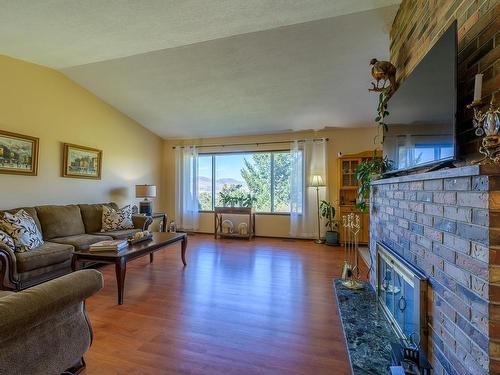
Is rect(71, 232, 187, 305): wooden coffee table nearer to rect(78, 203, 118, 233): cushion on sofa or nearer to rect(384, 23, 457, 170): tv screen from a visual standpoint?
rect(78, 203, 118, 233): cushion on sofa

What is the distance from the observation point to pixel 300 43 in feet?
9.84

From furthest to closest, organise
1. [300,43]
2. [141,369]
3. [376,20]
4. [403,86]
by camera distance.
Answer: [300,43], [376,20], [403,86], [141,369]

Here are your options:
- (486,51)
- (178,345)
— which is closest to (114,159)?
(178,345)

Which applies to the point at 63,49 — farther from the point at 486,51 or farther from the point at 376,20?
the point at 486,51

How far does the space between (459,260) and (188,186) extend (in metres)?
5.73

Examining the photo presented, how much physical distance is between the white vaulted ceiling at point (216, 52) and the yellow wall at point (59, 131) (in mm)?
232

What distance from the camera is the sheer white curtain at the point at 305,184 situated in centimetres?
544

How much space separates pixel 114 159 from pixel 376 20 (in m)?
4.67

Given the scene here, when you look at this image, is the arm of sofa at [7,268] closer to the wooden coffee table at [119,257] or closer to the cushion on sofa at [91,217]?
the wooden coffee table at [119,257]


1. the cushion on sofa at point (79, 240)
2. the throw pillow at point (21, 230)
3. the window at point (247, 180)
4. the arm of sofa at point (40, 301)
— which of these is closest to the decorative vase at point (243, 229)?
the window at point (247, 180)

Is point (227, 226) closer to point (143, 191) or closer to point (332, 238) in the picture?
point (143, 191)

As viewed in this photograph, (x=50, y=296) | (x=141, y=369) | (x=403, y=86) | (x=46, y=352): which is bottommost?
(x=141, y=369)

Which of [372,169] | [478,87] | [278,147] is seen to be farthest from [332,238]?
[478,87]

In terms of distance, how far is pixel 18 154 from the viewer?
11.3 feet
